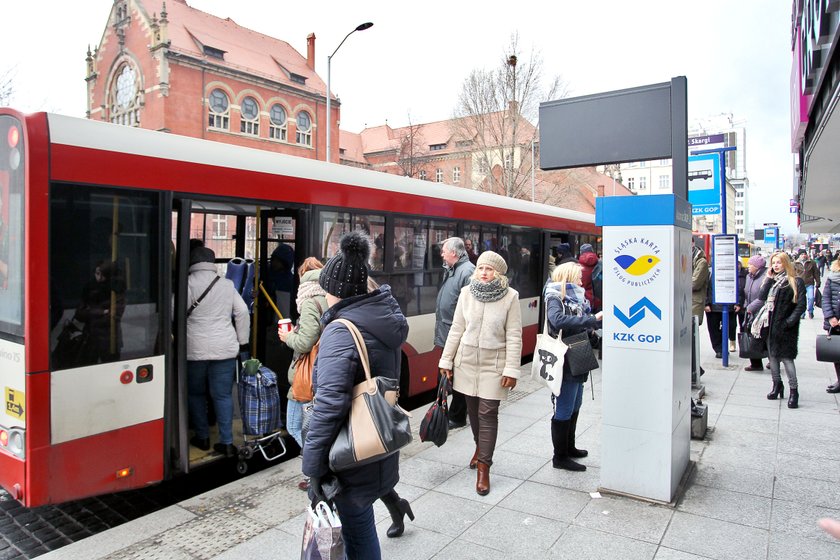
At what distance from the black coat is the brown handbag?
5.87m

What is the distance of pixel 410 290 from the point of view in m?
7.33

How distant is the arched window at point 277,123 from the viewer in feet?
161

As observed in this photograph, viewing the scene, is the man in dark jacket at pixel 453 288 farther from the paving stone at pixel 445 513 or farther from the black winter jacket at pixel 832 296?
the black winter jacket at pixel 832 296

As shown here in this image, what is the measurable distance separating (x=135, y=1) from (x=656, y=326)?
52930mm

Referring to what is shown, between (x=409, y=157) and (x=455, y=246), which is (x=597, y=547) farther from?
(x=409, y=157)

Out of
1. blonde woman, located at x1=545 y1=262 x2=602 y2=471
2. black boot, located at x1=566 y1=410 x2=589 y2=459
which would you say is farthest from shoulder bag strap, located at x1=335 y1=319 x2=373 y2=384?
black boot, located at x1=566 y1=410 x2=589 y2=459

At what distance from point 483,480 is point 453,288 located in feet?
6.62

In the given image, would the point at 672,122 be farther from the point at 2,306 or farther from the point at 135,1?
the point at 135,1

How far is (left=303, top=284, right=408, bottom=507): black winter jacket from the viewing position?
2586 mm

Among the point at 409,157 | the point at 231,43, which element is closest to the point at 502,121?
the point at 409,157

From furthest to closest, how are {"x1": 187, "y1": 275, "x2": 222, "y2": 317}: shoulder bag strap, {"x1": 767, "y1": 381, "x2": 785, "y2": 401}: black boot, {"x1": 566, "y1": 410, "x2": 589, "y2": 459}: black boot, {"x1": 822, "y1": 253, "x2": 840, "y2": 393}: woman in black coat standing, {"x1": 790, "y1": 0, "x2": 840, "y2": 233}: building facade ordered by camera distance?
{"x1": 822, "y1": 253, "x2": 840, "y2": 393}: woman in black coat standing
{"x1": 767, "y1": 381, "x2": 785, "y2": 401}: black boot
{"x1": 790, "y1": 0, "x2": 840, "y2": 233}: building facade
{"x1": 566, "y1": 410, "x2": 589, "y2": 459}: black boot
{"x1": 187, "y1": 275, "x2": 222, "y2": 317}: shoulder bag strap

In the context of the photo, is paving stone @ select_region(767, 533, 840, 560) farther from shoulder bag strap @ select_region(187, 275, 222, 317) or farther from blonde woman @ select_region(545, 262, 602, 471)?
shoulder bag strap @ select_region(187, 275, 222, 317)

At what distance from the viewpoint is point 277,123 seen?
49.6 metres

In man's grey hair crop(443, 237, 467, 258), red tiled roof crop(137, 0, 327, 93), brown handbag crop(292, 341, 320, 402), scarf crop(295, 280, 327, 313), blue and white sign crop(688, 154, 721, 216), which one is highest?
red tiled roof crop(137, 0, 327, 93)
